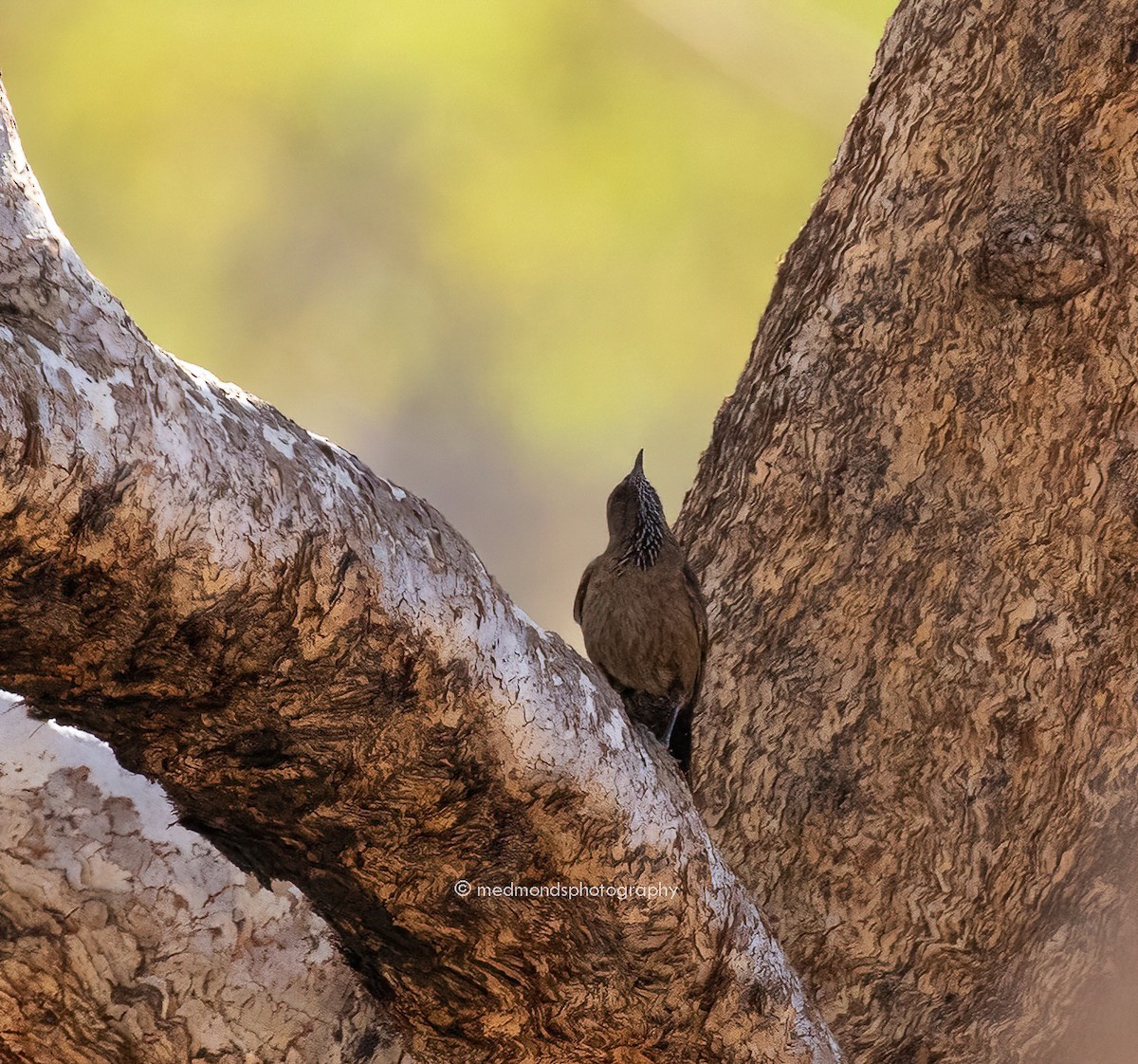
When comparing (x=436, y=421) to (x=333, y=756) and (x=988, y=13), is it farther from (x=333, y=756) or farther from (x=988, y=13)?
(x=333, y=756)

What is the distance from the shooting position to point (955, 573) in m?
3.41

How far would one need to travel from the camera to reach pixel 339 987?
2.76 metres

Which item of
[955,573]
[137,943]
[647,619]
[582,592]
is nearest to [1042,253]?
[955,573]

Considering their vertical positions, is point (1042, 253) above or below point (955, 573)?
above

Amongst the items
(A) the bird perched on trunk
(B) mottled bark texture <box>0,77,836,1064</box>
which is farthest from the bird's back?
(B) mottled bark texture <box>0,77,836,1064</box>

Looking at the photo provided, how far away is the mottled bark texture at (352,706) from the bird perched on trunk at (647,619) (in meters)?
1.01

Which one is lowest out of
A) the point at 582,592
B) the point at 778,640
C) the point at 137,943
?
the point at 137,943

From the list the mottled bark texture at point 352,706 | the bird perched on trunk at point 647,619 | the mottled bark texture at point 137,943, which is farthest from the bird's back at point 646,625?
the mottled bark texture at point 137,943

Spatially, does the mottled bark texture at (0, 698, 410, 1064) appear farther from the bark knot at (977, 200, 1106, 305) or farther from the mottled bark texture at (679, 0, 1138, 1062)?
the bark knot at (977, 200, 1106, 305)

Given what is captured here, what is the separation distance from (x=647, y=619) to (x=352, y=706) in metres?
1.82

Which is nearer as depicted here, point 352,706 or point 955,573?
point 352,706

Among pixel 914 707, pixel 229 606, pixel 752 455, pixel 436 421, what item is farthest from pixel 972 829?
pixel 436 421

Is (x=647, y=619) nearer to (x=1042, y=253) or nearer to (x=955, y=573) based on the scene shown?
(x=955, y=573)

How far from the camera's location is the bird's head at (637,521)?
160 inches
